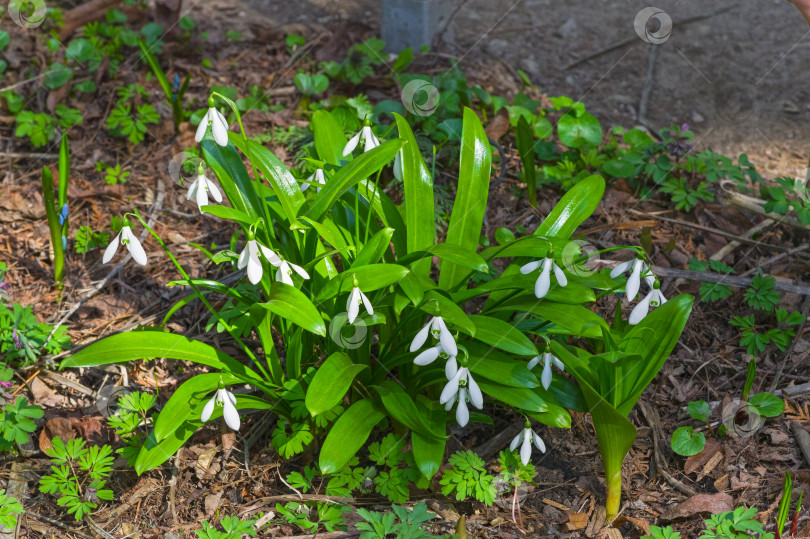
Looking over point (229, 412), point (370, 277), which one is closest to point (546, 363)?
point (370, 277)

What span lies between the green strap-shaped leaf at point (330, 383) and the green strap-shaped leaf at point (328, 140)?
71 cm

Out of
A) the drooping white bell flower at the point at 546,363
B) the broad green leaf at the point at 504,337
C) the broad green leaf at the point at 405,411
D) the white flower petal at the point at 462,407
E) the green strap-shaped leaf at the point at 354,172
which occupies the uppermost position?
the green strap-shaped leaf at the point at 354,172

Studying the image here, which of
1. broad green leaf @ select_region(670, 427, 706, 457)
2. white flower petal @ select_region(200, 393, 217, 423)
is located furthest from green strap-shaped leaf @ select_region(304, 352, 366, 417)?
broad green leaf @ select_region(670, 427, 706, 457)

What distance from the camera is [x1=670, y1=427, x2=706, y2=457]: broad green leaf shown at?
2246 mm

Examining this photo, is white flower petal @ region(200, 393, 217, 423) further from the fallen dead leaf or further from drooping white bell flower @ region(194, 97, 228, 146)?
the fallen dead leaf

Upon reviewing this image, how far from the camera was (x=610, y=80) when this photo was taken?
13.8 feet

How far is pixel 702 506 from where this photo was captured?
2.16 meters

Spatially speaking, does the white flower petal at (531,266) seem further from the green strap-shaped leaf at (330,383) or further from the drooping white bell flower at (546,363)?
the green strap-shaped leaf at (330,383)

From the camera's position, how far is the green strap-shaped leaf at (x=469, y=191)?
2.33 m

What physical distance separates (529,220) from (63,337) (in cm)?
193

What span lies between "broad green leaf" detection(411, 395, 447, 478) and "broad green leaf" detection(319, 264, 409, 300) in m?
0.48

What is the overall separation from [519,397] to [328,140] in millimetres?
1084

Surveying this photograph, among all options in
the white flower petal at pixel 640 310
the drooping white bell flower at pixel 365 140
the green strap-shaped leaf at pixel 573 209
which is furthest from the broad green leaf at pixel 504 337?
the drooping white bell flower at pixel 365 140

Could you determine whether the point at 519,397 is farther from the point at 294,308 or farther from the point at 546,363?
the point at 294,308
